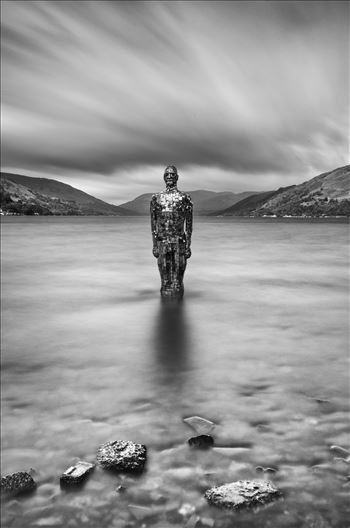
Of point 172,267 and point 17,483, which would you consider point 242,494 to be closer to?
point 17,483

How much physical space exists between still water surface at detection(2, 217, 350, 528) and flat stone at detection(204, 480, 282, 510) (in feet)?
0.26

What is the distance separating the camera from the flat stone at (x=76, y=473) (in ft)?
11.8

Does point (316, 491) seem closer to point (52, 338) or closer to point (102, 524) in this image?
point (102, 524)

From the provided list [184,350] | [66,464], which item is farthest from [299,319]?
[66,464]

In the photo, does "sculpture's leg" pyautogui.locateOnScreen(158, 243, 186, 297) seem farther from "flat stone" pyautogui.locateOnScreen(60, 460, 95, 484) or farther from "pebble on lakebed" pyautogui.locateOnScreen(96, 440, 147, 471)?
"flat stone" pyautogui.locateOnScreen(60, 460, 95, 484)

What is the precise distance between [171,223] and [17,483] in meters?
7.86

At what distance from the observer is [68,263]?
23.8 metres

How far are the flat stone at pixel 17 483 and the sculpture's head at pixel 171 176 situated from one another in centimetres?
829

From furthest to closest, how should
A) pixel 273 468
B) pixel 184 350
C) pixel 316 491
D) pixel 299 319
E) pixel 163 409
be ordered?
pixel 299 319 < pixel 184 350 < pixel 163 409 < pixel 273 468 < pixel 316 491

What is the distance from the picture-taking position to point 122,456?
383cm

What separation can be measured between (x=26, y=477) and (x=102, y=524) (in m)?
0.91

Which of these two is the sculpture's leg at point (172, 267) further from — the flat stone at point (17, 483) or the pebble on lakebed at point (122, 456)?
the flat stone at point (17, 483)

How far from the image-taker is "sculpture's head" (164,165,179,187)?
1059 cm

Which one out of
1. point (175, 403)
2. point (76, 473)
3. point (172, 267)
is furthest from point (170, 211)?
point (76, 473)
